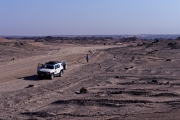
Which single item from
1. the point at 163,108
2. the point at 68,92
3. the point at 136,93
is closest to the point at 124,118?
the point at 163,108

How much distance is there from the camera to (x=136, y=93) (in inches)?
977

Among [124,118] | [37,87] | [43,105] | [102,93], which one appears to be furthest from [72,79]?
[124,118]

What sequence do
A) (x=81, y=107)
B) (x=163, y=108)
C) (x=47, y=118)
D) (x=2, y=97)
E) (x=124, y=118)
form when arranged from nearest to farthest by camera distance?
1. (x=124, y=118)
2. (x=47, y=118)
3. (x=163, y=108)
4. (x=81, y=107)
5. (x=2, y=97)

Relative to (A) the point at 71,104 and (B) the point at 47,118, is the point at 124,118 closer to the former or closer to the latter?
(B) the point at 47,118

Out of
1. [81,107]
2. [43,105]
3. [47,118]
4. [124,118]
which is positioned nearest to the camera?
[124,118]

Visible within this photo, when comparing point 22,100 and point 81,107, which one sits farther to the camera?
point 22,100

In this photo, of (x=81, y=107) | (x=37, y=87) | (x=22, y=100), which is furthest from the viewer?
(x=37, y=87)

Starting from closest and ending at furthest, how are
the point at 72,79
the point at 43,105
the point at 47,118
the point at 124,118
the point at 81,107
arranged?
the point at 124,118 < the point at 47,118 < the point at 81,107 < the point at 43,105 < the point at 72,79

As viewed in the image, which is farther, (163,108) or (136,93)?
(136,93)

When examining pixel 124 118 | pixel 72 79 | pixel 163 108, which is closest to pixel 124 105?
pixel 163 108

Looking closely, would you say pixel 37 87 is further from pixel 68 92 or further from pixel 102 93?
pixel 102 93

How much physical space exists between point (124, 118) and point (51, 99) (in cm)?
897

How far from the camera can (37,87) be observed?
30297 millimetres

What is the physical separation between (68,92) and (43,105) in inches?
226
